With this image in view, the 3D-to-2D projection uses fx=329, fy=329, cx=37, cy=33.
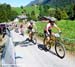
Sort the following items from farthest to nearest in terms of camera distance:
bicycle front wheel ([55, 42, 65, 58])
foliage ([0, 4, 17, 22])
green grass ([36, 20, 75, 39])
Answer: foliage ([0, 4, 17, 22])
green grass ([36, 20, 75, 39])
bicycle front wheel ([55, 42, 65, 58])

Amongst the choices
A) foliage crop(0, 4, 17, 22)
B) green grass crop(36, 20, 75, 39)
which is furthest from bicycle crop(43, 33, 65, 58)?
foliage crop(0, 4, 17, 22)

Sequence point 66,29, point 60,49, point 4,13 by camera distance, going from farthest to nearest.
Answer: point 4,13 → point 66,29 → point 60,49

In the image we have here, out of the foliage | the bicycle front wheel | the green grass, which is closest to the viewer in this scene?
the bicycle front wheel

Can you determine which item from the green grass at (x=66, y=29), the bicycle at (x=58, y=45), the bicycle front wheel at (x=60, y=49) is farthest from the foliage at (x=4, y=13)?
the bicycle front wheel at (x=60, y=49)

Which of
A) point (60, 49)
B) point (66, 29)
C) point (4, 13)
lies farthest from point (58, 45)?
point (4, 13)

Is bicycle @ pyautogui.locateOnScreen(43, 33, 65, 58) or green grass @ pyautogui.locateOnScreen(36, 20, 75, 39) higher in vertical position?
bicycle @ pyautogui.locateOnScreen(43, 33, 65, 58)

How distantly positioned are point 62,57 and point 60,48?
20.0 inches

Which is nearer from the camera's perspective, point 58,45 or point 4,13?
point 58,45

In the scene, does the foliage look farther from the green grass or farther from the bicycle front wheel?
the bicycle front wheel

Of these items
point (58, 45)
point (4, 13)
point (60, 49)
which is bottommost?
point (4, 13)

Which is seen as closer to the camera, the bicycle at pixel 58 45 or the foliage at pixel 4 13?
the bicycle at pixel 58 45

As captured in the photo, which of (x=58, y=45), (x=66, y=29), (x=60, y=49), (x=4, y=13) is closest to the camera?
(x=60, y=49)

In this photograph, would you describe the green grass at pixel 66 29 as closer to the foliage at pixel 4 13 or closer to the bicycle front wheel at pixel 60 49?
the bicycle front wheel at pixel 60 49

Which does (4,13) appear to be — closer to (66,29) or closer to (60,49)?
(66,29)
